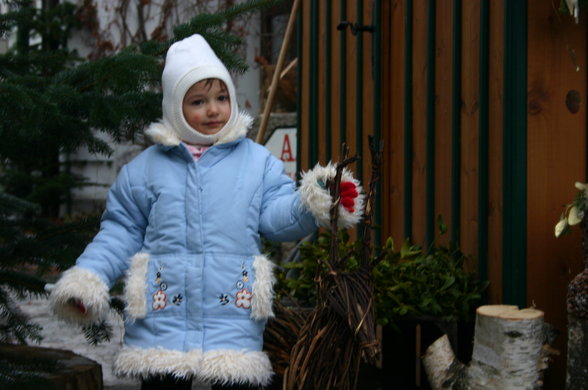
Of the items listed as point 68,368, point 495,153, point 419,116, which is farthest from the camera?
point 419,116

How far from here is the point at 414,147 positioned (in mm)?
4371

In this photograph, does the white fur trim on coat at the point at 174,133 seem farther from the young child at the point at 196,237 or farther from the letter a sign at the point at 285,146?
the letter a sign at the point at 285,146

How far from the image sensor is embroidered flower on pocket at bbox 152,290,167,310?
271cm

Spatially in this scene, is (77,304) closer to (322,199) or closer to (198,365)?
(198,365)

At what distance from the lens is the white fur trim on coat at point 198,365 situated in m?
2.62

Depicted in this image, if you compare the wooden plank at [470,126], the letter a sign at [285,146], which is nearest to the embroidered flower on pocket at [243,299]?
the wooden plank at [470,126]

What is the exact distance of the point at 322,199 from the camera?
8.21ft

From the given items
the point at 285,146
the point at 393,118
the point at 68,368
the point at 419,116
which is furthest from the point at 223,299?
the point at 285,146

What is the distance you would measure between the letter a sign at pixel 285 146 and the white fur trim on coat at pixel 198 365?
4.30 metres

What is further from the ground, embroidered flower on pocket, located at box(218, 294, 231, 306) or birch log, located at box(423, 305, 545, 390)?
embroidered flower on pocket, located at box(218, 294, 231, 306)

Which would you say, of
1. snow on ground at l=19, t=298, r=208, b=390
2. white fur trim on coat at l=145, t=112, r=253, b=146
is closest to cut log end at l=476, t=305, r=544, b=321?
white fur trim on coat at l=145, t=112, r=253, b=146

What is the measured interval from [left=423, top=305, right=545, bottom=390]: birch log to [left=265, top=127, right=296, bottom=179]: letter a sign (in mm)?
3922

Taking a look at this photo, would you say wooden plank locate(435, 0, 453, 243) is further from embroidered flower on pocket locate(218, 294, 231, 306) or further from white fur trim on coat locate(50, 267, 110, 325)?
white fur trim on coat locate(50, 267, 110, 325)

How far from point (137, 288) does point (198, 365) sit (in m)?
0.31
